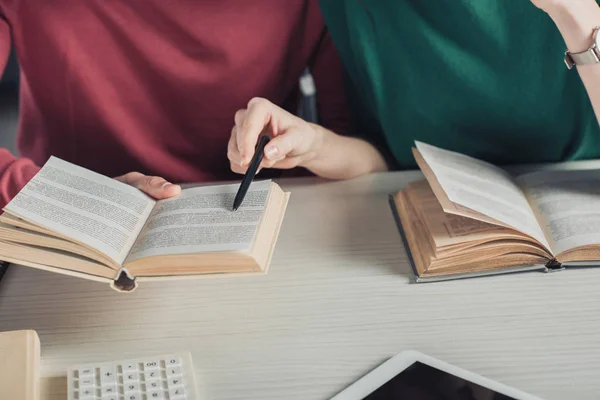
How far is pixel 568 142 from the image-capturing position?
3.77ft

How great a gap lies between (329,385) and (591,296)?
351 mm

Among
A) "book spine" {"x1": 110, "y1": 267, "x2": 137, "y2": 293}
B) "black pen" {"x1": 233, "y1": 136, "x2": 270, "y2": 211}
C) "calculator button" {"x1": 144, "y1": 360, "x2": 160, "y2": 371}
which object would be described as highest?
"black pen" {"x1": 233, "y1": 136, "x2": 270, "y2": 211}

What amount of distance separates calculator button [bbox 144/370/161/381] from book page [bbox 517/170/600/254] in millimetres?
514

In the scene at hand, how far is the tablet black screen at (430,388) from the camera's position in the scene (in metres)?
0.71

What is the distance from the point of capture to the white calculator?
73 cm

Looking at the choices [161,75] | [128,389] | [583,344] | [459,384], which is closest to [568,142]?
[583,344]

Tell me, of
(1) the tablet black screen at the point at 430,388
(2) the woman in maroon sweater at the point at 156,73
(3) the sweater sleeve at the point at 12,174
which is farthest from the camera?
(2) the woman in maroon sweater at the point at 156,73

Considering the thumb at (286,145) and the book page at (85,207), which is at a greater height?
the thumb at (286,145)

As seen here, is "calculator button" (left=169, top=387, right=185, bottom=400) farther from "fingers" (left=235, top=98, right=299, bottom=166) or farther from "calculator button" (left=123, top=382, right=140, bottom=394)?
"fingers" (left=235, top=98, right=299, bottom=166)

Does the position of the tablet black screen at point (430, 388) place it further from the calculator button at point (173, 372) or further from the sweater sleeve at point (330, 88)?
the sweater sleeve at point (330, 88)

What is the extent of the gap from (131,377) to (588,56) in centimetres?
72

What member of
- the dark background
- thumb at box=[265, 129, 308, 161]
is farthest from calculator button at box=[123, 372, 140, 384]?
→ the dark background

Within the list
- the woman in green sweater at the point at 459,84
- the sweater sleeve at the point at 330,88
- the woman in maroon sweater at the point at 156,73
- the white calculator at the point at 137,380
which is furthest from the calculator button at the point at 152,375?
the sweater sleeve at the point at 330,88

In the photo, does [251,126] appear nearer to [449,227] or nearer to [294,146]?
[294,146]
